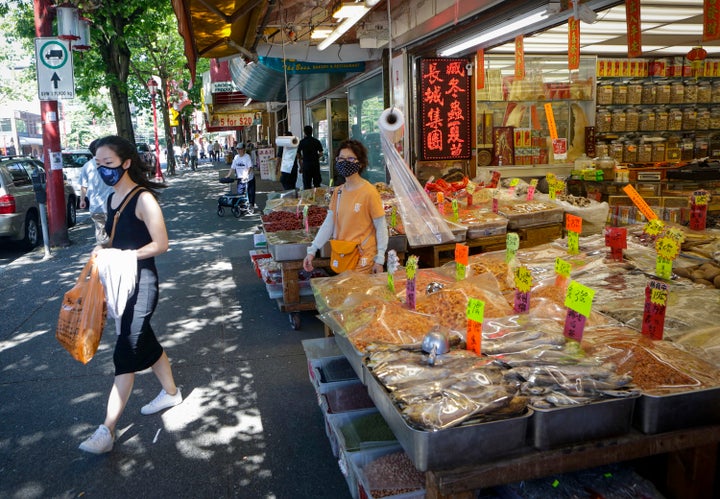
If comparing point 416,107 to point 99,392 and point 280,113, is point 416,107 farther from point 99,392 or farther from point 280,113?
point 280,113

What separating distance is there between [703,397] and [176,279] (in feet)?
23.5

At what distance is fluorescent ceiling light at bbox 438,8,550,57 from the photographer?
5.78m

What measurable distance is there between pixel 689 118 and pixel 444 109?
15.9 feet

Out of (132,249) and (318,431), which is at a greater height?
(132,249)

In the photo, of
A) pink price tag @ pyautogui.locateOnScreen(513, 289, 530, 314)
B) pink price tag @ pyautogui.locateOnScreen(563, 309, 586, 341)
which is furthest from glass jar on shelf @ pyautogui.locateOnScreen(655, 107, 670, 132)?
pink price tag @ pyautogui.locateOnScreen(563, 309, 586, 341)

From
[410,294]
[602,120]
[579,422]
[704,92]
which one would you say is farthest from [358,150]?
[704,92]

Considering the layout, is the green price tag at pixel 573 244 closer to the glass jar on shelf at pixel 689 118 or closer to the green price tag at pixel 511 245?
the green price tag at pixel 511 245

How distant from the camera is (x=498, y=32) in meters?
6.58

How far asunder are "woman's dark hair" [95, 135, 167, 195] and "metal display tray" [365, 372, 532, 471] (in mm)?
2603

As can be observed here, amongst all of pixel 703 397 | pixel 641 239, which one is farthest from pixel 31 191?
pixel 703 397

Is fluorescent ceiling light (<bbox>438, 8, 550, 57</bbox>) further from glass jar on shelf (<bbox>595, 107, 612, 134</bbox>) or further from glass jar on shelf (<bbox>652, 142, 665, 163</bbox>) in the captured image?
glass jar on shelf (<bbox>652, 142, 665, 163</bbox>)

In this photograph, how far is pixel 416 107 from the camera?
8625 millimetres

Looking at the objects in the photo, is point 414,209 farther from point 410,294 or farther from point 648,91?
point 648,91

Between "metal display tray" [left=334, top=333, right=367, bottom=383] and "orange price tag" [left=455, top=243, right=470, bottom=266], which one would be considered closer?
"metal display tray" [left=334, top=333, right=367, bottom=383]
